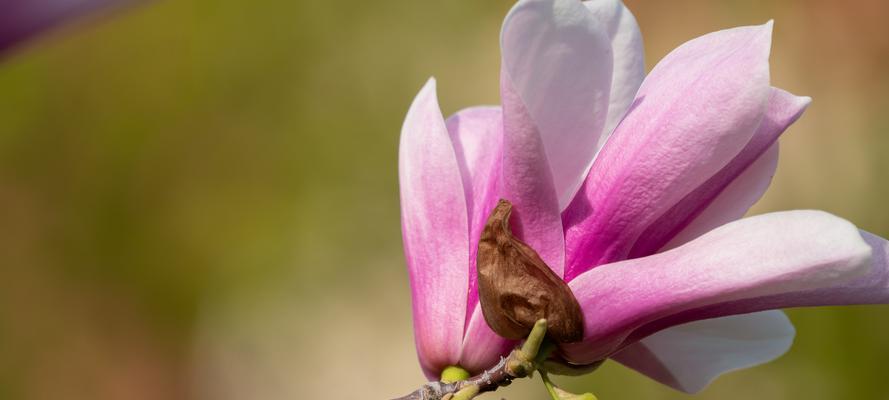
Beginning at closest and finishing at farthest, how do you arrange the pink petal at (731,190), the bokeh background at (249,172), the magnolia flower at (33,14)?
the magnolia flower at (33,14) < the pink petal at (731,190) < the bokeh background at (249,172)

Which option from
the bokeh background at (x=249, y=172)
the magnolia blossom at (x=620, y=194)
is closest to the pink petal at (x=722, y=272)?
the magnolia blossom at (x=620, y=194)

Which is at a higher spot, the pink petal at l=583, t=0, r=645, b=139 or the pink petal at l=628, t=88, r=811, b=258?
the pink petal at l=583, t=0, r=645, b=139

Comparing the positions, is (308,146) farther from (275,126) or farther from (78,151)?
(78,151)

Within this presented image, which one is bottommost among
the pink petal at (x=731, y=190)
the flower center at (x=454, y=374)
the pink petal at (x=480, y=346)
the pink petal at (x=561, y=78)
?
the flower center at (x=454, y=374)

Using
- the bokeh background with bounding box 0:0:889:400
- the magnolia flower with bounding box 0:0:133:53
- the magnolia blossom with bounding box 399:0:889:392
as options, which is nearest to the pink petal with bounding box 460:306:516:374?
the magnolia blossom with bounding box 399:0:889:392

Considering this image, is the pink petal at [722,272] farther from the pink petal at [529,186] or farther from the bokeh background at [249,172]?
the bokeh background at [249,172]

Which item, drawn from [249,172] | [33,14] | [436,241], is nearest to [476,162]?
[436,241]

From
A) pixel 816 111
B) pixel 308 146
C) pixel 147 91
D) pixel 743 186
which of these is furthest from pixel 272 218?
pixel 743 186

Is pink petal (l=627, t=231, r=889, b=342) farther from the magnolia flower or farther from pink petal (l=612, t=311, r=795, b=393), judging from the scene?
the magnolia flower
